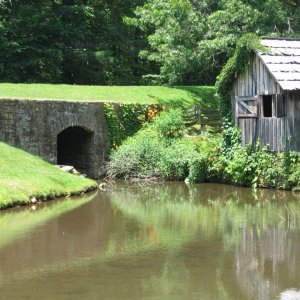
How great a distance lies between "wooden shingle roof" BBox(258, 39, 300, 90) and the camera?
2222 cm

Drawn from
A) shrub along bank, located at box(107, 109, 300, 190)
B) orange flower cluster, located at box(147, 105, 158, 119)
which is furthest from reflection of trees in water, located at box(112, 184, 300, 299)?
orange flower cluster, located at box(147, 105, 158, 119)

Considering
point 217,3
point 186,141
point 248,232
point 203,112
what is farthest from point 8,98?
point 217,3

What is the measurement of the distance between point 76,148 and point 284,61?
10672 millimetres

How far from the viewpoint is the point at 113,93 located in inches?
1249

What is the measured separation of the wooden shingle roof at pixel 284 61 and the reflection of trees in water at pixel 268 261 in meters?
7.98

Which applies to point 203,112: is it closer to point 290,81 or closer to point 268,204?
point 290,81

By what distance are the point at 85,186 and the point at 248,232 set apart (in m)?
8.51

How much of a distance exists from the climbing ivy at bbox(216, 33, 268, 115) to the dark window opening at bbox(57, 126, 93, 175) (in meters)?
6.24

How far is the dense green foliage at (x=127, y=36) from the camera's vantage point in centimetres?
3312

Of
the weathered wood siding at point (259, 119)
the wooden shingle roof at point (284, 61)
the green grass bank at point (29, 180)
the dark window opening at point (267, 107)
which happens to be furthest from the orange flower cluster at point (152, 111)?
the wooden shingle roof at point (284, 61)

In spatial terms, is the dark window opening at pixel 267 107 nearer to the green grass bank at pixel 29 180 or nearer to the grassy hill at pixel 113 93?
the green grass bank at pixel 29 180

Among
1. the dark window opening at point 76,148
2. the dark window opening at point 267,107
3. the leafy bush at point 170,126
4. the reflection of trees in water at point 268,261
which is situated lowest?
the reflection of trees in water at point 268,261

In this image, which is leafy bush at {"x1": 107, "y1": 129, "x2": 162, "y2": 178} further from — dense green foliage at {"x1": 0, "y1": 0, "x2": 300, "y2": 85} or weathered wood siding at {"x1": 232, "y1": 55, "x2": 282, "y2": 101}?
dense green foliage at {"x1": 0, "y1": 0, "x2": 300, "y2": 85}

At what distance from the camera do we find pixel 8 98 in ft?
81.3
